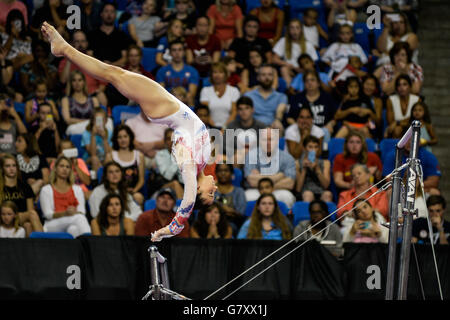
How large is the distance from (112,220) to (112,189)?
1.36 ft

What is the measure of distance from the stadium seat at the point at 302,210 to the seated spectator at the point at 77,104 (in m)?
2.59

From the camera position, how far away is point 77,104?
31.3ft

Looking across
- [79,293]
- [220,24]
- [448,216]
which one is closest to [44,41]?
[220,24]

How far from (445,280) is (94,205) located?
136 inches

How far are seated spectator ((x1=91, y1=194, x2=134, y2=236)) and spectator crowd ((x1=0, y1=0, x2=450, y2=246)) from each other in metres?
0.01

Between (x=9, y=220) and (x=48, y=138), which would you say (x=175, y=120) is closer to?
(x=9, y=220)

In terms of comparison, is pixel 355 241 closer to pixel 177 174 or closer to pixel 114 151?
pixel 177 174

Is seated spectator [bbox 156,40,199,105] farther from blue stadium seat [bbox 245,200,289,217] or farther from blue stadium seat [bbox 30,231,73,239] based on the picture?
blue stadium seat [bbox 30,231,73,239]

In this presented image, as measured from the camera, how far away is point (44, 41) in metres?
10.1

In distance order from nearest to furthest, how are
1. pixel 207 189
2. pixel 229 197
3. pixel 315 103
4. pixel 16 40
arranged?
pixel 207 189
pixel 229 197
pixel 315 103
pixel 16 40

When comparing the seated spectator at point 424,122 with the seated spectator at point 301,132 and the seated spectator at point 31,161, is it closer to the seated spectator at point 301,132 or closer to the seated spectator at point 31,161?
the seated spectator at point 301,132

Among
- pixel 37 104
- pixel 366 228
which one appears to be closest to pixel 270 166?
pixel 366 228

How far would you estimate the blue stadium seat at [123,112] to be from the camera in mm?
9594
